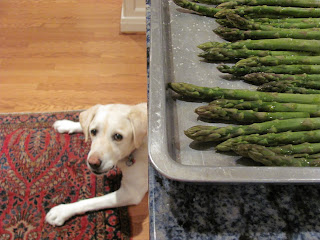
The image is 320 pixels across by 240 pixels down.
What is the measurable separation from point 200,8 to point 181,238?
88cm

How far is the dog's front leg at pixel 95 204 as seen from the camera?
4.68 ft

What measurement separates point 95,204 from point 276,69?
1094 millimetres

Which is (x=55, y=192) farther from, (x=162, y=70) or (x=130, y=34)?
(x=130, y=34)

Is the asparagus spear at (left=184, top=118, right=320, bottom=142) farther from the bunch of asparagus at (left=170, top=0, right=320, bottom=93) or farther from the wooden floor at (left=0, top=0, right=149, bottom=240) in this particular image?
the wooden floor at (left=0, top=0, right=149, bottom=240)

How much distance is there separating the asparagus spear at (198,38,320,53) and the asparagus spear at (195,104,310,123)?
29 cm

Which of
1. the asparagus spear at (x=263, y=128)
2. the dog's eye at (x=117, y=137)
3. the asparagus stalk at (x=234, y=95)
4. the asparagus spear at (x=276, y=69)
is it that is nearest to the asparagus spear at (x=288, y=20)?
the asparagus spear at (x=276, y=69)

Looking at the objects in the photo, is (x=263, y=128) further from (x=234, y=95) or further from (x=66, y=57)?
(x=66, y=57)

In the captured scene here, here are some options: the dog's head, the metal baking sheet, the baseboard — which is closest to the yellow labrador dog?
the dog's head

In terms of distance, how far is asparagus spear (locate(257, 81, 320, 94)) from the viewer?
2.78 ft

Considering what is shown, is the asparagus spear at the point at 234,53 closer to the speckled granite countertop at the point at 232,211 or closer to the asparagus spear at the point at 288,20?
the asparagus spear at the point at 288,20

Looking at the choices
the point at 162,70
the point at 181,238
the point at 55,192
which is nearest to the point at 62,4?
the point at 55,192

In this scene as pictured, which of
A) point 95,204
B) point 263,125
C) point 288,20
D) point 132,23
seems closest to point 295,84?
point 263,125

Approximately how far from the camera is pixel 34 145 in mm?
1726

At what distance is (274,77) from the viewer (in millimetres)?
888
